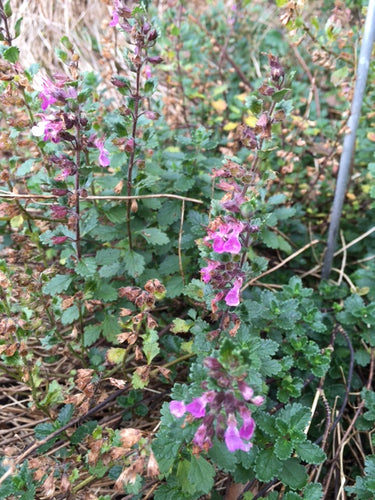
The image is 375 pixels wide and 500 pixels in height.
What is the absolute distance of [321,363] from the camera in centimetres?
158

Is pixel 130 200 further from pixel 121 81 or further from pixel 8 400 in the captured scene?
pixel 8 400

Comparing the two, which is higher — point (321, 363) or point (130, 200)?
point (130, 200)

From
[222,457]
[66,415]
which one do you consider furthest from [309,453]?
[66,415]

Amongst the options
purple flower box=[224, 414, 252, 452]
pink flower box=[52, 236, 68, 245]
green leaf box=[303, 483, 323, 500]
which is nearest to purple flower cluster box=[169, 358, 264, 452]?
purple flower box=[224, 414, 252, 452]

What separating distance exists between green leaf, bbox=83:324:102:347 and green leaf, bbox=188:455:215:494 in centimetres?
66

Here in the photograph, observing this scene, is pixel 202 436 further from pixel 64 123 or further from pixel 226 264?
pixel 64 123

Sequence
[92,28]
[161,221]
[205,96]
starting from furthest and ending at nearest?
[92,28]
[205,96]
[161,221]

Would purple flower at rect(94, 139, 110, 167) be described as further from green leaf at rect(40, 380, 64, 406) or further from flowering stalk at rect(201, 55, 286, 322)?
green leaf at rect(40, 380, 64, 406)

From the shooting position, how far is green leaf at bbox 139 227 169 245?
168 centimetres

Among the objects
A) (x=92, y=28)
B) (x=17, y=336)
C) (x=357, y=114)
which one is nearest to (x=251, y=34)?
(x=92, y=28)

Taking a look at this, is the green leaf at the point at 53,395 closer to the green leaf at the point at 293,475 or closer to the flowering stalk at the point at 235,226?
the flowering stalk at the point at 235,226

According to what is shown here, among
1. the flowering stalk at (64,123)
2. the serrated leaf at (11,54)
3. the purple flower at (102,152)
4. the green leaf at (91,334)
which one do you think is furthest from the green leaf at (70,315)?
the serrated leaf at (11,54)

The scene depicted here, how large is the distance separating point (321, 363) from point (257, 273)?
472mm

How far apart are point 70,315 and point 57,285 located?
127mm
